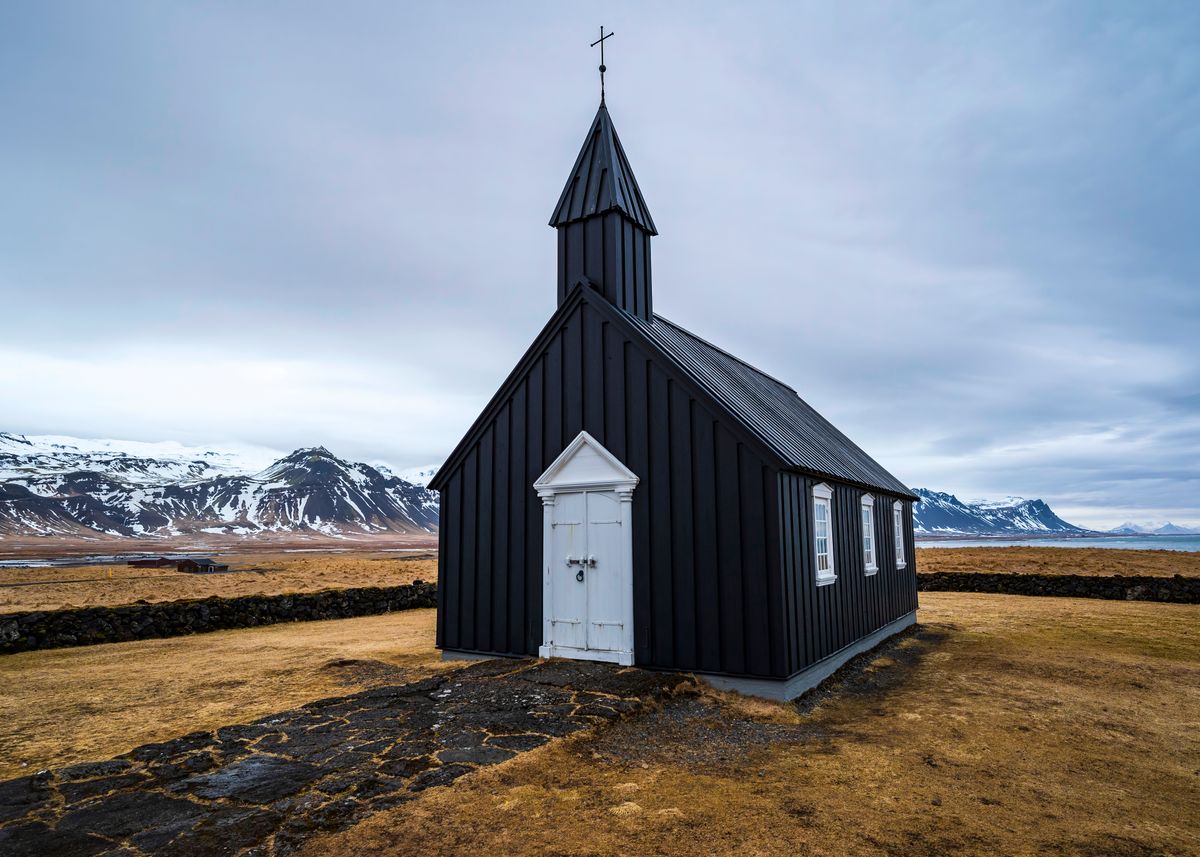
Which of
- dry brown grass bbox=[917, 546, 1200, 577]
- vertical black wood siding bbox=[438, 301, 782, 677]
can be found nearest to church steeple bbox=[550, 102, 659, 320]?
vertical black wood siding bbox=[438, 301, 782, 677]

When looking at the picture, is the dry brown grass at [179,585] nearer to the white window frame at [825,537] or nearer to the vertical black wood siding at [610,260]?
the vertical black wood siding at [610,260]

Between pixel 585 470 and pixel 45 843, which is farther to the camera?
pixel 585 470

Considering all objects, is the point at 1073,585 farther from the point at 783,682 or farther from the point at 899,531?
the point at 783,682

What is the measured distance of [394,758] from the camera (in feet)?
22.8

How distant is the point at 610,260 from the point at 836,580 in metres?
6.88

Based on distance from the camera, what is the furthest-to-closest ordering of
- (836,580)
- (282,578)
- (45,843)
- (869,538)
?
(282,578) → (869,538) → (836,580) → (45,843)

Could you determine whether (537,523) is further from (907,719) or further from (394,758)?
(907,719)

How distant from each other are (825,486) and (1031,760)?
18.1 feet

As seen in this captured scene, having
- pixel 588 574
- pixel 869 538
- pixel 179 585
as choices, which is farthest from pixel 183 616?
pixel 179 585

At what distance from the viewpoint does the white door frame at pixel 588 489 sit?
10.9 metres

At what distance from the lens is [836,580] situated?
1244cm

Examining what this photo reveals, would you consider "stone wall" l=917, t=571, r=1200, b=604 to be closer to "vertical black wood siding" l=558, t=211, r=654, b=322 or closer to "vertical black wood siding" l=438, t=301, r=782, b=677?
"vertical black wood siding" l=438, t=301, r=782, b=677

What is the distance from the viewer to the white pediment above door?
36.9 feet

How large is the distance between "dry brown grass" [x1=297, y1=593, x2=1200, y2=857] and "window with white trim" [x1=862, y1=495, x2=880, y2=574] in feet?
13.1
